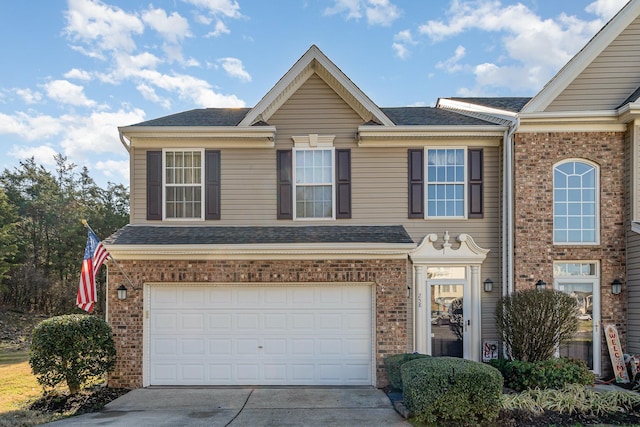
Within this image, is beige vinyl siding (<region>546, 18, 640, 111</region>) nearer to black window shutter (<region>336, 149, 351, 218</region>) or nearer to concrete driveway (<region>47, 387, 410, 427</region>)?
black window shutter (<region>336, 149, 351, 218</region>)

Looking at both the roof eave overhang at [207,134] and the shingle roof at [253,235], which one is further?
the roof eave overhang at [207,134]

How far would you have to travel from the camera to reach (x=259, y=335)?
9.32m

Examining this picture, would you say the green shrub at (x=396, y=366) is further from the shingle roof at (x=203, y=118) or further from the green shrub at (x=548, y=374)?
the shingle roof at (x=203, y=118)

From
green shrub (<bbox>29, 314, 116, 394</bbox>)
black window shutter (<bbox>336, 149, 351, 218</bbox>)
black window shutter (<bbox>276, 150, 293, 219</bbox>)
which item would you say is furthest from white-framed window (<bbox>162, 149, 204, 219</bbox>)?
black window shutter (<bbox>336, 149, 351, 218</bbox>)

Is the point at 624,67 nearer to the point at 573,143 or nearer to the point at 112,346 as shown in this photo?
the point at 573,143

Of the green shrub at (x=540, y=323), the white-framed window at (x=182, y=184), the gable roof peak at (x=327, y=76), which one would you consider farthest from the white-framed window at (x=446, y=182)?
the white-framed window at (x=182, y=184)

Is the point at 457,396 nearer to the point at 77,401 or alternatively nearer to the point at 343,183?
the point at 343,183

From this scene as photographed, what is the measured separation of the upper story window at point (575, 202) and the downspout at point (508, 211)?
99 cm

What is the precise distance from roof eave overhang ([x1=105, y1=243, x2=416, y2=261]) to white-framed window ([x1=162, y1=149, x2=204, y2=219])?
1.33 meters

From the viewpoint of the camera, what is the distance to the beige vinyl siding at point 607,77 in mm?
9805

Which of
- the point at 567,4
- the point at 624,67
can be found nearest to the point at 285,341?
the point at 624,67

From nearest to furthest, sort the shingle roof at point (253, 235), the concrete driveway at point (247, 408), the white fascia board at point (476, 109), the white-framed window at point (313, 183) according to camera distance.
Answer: the concrete driveway at point (247, 408)
the shingle roof at point (253, 235)
the white fascia board at point (476, 109)
the white-framed window at point (313, 183)

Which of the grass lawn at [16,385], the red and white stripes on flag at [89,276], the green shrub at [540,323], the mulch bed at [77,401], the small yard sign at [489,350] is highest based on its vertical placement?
the red and white stripes on flag at [89,276]

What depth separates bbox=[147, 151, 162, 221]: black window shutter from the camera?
33.5 feet
